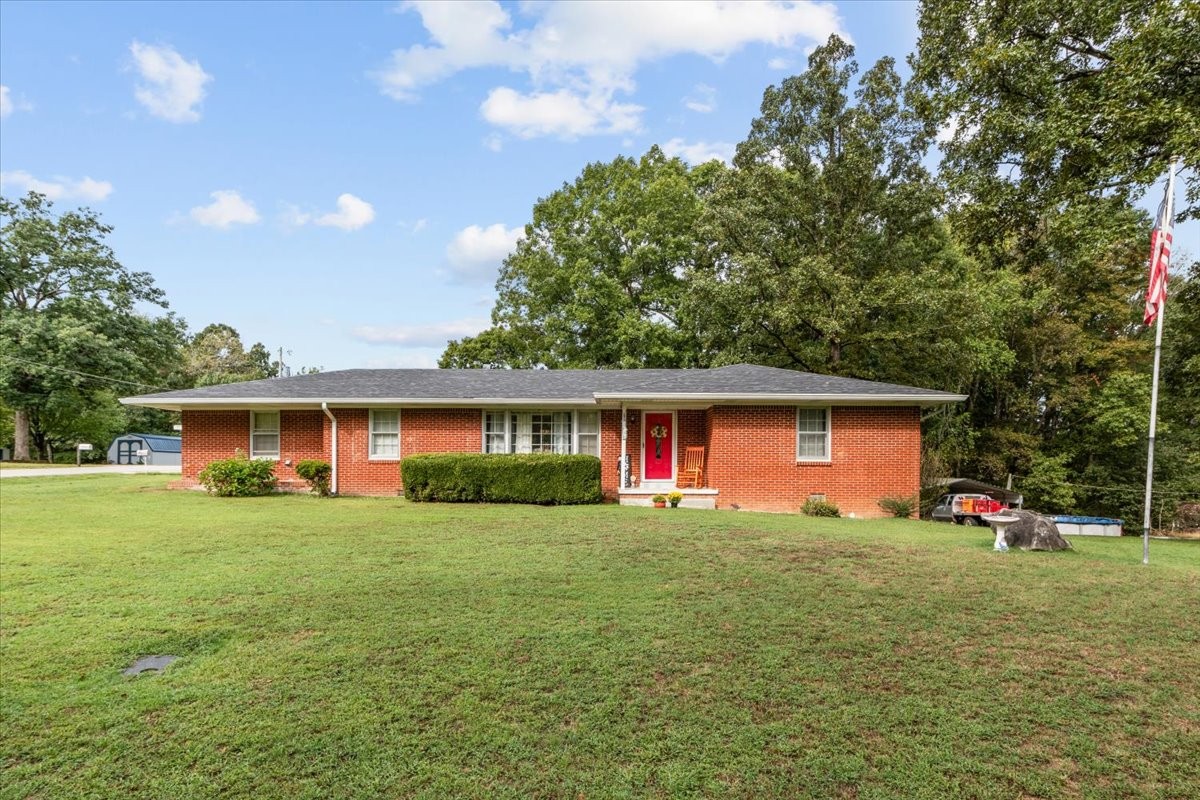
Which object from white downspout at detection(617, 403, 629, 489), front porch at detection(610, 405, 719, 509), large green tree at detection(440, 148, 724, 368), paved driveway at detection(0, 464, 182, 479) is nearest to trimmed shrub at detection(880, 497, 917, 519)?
front porch at detection(610, 405, 719, 509)

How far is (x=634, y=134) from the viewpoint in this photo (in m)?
27.4

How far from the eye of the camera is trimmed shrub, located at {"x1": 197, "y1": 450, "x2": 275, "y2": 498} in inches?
559

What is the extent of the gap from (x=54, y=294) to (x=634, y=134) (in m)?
33.6

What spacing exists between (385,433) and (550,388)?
447 cm

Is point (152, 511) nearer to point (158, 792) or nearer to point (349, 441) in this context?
point (349, 441)

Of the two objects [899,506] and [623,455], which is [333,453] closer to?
[623,455]

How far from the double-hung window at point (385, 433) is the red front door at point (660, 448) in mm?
6502

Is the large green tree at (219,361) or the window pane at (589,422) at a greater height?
the large green tree at (219,361)

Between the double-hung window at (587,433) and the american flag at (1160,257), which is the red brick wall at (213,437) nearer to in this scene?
the double-hung window at (587,433)

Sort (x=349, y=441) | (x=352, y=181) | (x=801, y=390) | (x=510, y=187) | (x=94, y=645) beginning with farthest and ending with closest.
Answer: (x=510, y=187) < (x=352, y=181) < (x=349, y=441) < (x=801, y=390) < (x=94, y=645)

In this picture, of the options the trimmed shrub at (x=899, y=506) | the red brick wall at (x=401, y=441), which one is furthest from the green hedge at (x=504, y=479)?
the trimmed shrub at (x=899, y=506)

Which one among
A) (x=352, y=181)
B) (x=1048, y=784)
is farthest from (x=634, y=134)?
(x=1048, y=784)

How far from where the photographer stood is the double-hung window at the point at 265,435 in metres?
15.9

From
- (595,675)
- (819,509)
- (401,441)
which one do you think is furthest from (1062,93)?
(401,441)
